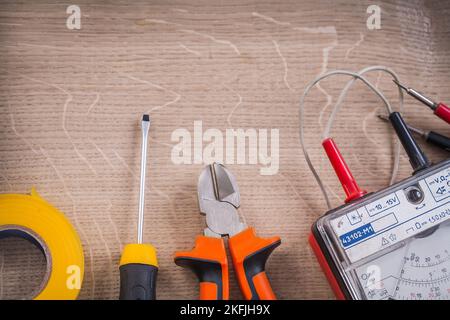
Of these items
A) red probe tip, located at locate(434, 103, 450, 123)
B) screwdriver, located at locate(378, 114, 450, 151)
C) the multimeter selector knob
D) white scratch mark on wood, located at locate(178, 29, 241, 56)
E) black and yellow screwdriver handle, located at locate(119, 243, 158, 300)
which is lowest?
black and yellow screwdriver handle, located at locate(119, 243, 158, 300)

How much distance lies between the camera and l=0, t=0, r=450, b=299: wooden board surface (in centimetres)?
59

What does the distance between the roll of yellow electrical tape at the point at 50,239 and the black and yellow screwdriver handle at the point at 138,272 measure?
0.17 ft

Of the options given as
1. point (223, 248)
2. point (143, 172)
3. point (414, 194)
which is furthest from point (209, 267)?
point (414, 194)

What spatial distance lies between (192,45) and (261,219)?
0.24 m

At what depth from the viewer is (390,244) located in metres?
0.53

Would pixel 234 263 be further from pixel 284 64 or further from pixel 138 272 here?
pixel 284 64

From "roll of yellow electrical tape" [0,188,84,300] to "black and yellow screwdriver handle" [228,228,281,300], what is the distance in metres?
0.17

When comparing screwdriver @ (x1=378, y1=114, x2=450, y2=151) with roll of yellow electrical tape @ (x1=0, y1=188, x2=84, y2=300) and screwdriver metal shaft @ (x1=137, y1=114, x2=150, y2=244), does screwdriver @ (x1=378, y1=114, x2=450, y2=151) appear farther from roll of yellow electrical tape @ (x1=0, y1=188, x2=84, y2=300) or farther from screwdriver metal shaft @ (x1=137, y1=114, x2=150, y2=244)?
roll of yellow electrical tape @ (x1=0, y1=188, x2=84, y2=300)

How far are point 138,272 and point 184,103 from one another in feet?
0.72

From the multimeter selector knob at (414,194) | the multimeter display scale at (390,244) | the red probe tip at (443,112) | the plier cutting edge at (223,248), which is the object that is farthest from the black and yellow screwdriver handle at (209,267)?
the red probe tip at (443,112)

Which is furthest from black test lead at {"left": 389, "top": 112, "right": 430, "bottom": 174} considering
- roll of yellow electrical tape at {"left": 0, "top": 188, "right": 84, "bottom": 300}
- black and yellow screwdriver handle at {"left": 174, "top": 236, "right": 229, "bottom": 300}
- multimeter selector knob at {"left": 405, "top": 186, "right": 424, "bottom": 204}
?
roll of yellow electrical tape at {"left": 0, "top": 188, "right": 84, "bottom": 300}

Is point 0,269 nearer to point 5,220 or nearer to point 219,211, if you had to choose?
point 5,220

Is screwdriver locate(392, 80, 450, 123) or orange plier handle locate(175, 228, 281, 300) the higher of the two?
screwdriver locate(392, 80, 450, 123)

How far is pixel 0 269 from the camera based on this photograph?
0.56 meters
